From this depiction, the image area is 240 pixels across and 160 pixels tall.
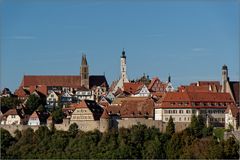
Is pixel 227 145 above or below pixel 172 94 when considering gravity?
below

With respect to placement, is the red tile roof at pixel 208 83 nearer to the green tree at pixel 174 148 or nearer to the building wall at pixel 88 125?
the building wall at pixel 88 125

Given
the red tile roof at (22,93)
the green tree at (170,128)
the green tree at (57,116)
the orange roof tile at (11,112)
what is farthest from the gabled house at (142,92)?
the green tree at (170,128)

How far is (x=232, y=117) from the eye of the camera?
39500 mm

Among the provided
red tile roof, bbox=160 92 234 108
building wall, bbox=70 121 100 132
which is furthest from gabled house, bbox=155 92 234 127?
building wall, bbox=70 121 100 132

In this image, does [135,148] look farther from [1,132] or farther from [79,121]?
[1,132]

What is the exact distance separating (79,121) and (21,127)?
282 centimetres

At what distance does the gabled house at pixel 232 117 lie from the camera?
128 ft

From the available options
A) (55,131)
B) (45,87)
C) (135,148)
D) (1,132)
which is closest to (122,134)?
(135,148)

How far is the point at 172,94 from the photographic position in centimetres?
4138

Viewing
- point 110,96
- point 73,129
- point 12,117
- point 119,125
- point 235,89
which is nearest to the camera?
point 119,125

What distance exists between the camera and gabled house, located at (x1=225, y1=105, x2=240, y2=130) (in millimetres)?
38875

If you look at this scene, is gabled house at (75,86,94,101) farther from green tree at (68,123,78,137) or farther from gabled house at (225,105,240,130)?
gabled house at (225,105,240,130)

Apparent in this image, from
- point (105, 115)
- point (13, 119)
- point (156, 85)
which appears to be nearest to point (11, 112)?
point (13, 119)

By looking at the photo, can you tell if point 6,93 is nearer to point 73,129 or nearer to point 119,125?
point 73,129
